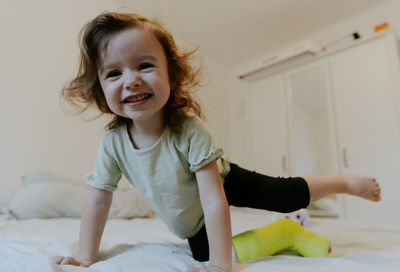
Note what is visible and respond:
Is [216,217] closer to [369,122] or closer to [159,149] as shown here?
[159,149]

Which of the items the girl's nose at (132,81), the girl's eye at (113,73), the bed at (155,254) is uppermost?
the girl's eye at (113,73)

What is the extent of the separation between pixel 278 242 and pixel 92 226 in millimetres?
499

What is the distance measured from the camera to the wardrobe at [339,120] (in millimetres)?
2018

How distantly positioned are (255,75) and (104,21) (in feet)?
8.08

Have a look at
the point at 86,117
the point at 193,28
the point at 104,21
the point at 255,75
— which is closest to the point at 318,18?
the point at 255,75

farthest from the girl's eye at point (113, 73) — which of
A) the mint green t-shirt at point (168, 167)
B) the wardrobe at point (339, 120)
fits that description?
the wardrobe at point (339, 120)

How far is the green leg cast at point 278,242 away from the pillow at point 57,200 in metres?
0.97

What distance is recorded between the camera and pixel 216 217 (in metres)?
0.59

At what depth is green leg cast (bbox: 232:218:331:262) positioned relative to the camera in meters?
0.70

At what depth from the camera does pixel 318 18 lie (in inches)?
102

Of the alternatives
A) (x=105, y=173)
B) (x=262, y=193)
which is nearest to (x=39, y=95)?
(x=105, y=173)

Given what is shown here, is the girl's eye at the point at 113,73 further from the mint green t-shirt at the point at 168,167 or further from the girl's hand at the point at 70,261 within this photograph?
the girl's hand at the point at 70,261

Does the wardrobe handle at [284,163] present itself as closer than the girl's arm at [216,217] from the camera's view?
No

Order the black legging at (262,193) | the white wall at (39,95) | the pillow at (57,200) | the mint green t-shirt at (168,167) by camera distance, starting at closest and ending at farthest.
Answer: the mint green t-shirt at (168,167)
the black legging at (262,193)
the pillow at (57,200)
the white wall at (39,95)
